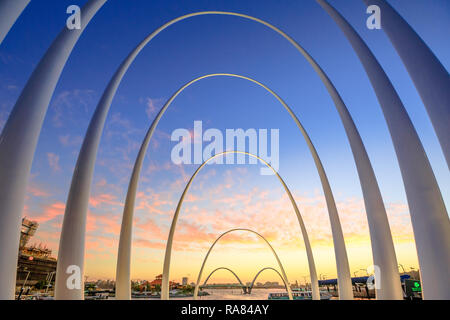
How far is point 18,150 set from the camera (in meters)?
11.0

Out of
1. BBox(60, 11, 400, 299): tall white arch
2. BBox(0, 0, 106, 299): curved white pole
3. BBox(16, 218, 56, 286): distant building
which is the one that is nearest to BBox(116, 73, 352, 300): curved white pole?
BBox(60, 11, 400, 299): tall white arch

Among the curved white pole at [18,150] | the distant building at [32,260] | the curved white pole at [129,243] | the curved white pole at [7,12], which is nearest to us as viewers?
the curved white pole at [7,12]

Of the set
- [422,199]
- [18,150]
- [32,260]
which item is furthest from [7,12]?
[32,260]

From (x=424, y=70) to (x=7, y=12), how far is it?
1720cm

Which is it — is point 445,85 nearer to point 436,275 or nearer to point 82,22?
point 436,275

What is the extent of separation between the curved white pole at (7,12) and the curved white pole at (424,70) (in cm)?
1658

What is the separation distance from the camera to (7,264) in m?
9.78

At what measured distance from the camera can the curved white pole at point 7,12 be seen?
32.1 ft

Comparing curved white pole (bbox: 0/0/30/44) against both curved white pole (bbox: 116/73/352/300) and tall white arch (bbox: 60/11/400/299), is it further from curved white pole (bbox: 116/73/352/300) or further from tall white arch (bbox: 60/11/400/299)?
curved white pole (bbox: 116/73/352/300)

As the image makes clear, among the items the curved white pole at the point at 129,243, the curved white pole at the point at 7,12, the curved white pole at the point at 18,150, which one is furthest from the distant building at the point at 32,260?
the curved white pole at the point at 7,12

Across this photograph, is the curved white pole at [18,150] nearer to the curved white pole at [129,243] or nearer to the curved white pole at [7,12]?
the curved white pole at [7,12]

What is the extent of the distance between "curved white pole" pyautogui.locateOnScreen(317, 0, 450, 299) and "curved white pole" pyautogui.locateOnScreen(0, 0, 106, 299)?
55.9 ft

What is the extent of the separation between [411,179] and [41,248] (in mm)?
76937
